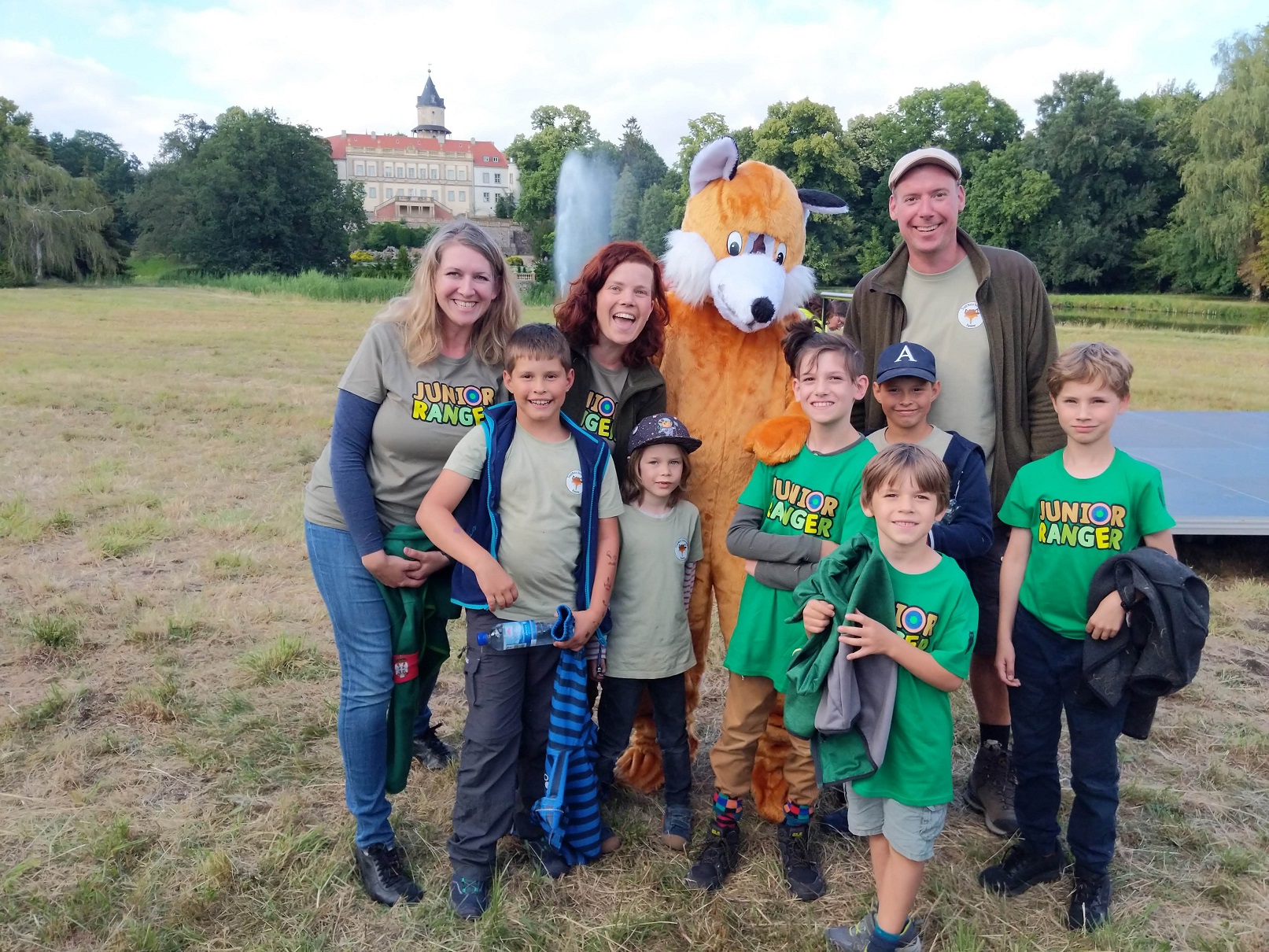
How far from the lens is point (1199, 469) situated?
5.87 meters

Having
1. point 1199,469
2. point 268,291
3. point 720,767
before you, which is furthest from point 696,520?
point 268,291

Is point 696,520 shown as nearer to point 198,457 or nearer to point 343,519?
point 343,519

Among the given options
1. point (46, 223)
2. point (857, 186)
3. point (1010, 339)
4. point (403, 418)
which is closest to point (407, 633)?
point (403, 418)

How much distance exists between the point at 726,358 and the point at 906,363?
1.97 ft

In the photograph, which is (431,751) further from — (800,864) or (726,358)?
(726,358)

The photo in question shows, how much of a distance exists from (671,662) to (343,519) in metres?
1.02

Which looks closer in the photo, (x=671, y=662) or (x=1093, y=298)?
(x=671, y=662)

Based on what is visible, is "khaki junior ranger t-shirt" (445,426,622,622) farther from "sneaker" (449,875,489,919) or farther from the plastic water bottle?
"sneaker" (449,875,489,919)

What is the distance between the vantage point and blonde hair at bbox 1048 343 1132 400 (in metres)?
2.16

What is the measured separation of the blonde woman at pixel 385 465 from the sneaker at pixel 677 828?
2.47 ft

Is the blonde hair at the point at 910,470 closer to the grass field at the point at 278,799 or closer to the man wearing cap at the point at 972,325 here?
the man wearing cap at the point at 972,325

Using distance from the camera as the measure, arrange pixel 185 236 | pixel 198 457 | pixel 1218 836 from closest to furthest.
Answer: pixel 1218 836
pixel 198 457
pixel 185 236

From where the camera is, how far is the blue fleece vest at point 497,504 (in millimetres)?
2332

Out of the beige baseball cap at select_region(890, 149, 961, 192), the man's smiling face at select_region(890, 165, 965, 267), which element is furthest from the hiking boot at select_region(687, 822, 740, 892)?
the beige baseball cap at select_region(890, 149, 961, 192)
